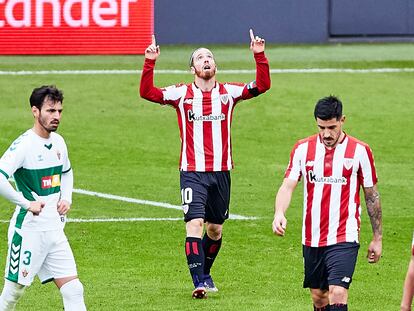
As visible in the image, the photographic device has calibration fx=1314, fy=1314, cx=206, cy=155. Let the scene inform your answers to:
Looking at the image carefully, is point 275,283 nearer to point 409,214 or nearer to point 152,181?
point 409,214

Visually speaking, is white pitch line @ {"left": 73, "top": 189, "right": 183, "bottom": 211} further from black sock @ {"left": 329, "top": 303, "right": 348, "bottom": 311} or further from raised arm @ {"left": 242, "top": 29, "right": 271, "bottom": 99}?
black sock @ {"left": 329, "top": 303, "right": 348, "bottom": 311}

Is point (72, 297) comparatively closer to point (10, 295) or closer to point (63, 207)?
point (10, 295)

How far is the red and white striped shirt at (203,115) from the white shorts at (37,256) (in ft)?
8.95

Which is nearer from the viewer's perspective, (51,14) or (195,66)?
(195,66)

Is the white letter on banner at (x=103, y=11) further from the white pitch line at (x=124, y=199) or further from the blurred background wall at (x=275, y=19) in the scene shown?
the white pitch line at (x=124, y=199)

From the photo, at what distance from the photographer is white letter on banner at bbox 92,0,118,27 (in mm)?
25391

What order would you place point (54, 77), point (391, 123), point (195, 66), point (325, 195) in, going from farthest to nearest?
point (54, 77) → point (391, 123) → point (195, 66) → point (325, 195)

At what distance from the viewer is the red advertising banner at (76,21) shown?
25312 mm

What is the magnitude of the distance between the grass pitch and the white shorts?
5.77 feet

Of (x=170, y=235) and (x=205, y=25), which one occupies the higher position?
(x=205, y=25)

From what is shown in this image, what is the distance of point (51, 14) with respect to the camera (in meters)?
25.4

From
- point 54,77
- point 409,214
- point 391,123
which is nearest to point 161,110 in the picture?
point 54,77

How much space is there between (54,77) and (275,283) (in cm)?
1321

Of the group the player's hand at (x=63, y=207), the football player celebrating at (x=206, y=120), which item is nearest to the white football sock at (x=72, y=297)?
the player's hand at (x=63, y=207)
